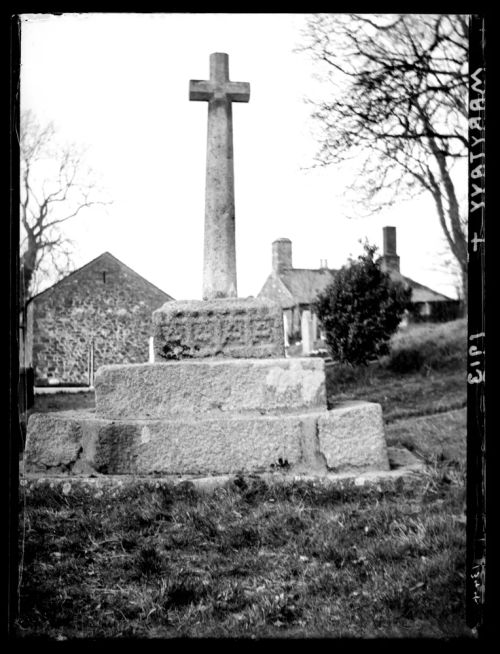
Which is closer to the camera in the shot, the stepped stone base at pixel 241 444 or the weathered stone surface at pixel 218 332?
the stepped stone base at pixel 241 444

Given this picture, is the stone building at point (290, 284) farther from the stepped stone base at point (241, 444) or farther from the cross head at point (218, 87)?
the stepped stone base at point (241, 444)

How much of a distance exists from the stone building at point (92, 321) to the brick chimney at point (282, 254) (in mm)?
13245

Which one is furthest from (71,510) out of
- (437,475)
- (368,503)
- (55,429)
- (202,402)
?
(437,475)

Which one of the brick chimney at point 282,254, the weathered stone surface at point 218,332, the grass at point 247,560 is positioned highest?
the brick chimney at point 282,254

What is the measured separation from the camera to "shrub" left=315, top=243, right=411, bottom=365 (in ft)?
45.9

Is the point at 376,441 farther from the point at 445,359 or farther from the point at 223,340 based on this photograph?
the point at 445,359

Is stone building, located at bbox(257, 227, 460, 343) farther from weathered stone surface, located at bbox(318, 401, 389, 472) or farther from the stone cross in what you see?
weathered stone surface, located at bbox(318, 401, 389, 472)

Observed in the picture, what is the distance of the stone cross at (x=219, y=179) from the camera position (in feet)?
17.2

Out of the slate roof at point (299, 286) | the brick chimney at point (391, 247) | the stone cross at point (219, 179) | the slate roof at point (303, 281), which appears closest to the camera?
the stone cross at point (219, 179)

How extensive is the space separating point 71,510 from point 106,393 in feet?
3.11

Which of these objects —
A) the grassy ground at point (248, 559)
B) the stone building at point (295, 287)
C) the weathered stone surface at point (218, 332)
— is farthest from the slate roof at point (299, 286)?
the grassy ground at point (248, 559)

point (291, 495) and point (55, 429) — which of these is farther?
point (55, 429)

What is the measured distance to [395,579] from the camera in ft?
9.16

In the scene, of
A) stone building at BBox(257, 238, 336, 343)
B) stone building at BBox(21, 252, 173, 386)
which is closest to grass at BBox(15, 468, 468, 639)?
stone building at BBox(21, 252, 173, 386)
